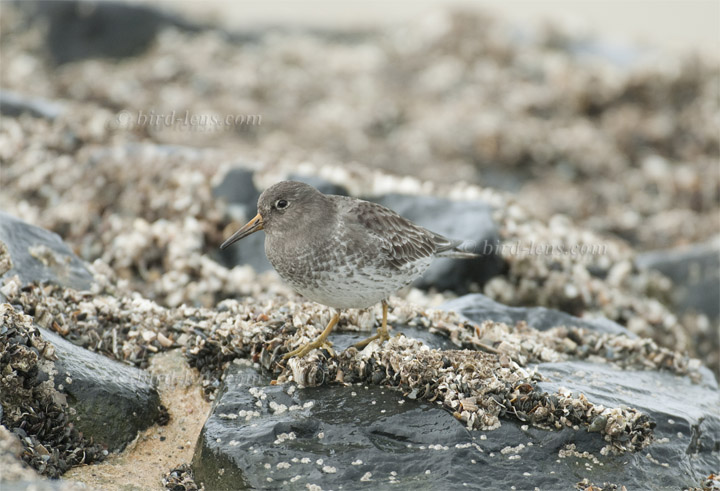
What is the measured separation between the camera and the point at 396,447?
5945 mm

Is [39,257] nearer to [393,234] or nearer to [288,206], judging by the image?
[288,206]

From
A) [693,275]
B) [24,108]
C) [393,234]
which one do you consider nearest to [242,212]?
[393,234]

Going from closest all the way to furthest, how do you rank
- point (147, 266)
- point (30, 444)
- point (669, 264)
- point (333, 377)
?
point (30, 444) < point (333, 377) < point (147, 266) < point (669, 264)

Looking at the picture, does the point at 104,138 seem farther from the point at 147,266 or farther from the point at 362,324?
the point at 362,324

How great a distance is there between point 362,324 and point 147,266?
415cm

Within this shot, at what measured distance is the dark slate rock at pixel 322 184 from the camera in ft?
36.2

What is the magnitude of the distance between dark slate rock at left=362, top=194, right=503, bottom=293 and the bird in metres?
2.73

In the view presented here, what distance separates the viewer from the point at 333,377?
6664mm

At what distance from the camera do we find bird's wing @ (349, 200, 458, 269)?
7.09m

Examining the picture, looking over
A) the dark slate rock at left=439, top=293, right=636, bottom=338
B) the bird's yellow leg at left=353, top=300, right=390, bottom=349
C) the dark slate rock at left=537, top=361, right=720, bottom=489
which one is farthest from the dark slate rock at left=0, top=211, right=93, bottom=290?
the dark slate rock at left=537, top=361, right=720, bottom=489

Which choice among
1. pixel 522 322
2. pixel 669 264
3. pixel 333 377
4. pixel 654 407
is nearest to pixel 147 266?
pixel 333 377

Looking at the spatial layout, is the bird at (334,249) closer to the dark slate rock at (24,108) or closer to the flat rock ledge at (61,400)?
the flat rock ledge at (61,400)

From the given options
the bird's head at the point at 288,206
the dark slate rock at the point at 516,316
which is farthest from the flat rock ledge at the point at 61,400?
the dark slate rock at the point at 516,316

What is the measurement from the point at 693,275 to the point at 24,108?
12052 mm
